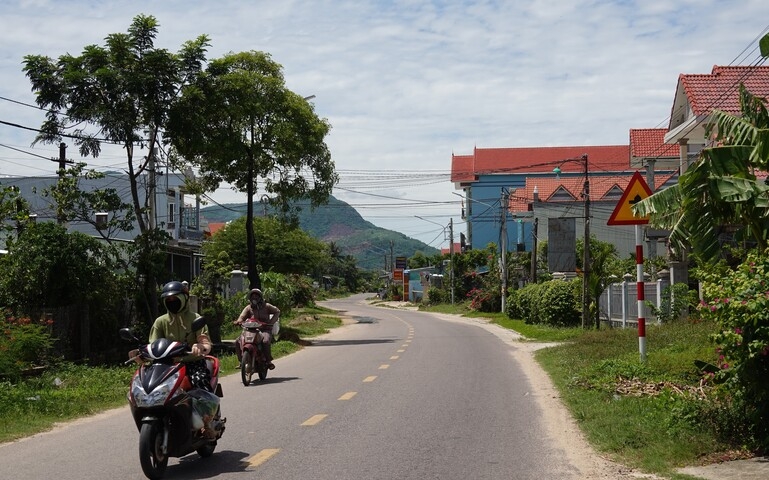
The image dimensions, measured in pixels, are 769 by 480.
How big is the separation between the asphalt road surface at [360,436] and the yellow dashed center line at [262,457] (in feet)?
0.04

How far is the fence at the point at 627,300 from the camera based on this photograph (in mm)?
26366

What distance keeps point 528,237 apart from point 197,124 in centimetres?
5678

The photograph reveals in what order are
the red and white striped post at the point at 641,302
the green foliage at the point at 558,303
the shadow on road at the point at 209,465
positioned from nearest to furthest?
the shadow on road at the point at 209,465
the red and white striped post at the point at 641,302
the green foliage at the point at 558,303

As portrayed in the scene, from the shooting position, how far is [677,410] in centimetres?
904

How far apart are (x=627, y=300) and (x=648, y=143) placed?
1025 centimetres

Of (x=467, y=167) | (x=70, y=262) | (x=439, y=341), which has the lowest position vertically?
(x=439, y=341)

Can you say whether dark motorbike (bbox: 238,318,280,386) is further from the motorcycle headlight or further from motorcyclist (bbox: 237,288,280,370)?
the motorcycle headlight

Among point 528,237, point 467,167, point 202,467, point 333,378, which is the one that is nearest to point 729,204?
point 202,467

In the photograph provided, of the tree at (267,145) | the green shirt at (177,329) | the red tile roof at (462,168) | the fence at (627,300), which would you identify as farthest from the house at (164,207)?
the red tile roof at (462,168)

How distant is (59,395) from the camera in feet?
44.5

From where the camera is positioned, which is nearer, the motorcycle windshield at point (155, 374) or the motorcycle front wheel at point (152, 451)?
the motorcycle front wheel at point (152, 451)

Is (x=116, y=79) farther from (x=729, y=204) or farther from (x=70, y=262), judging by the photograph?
(x=729, y=204)

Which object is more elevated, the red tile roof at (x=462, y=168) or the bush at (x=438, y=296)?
the red tile roof at (x=462, y=168)

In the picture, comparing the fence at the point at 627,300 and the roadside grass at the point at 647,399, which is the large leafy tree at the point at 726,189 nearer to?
the roadside grass at the point at 647,399
